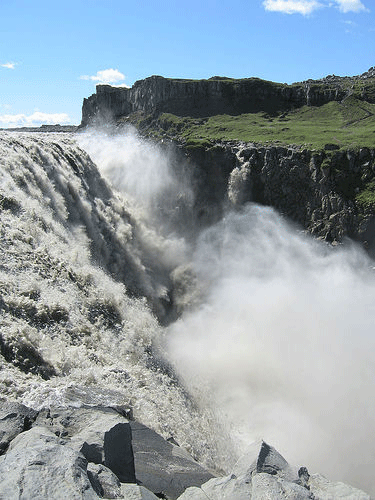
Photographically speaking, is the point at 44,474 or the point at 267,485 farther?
the point at 267,485

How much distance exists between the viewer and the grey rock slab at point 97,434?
10.2 m

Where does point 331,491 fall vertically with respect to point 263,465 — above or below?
below

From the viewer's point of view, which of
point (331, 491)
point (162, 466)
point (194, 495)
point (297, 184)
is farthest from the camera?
point (297, 184)

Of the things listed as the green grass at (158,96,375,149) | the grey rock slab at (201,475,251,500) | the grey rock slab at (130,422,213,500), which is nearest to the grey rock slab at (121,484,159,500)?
the grey rock slab at (201,475,251,500)

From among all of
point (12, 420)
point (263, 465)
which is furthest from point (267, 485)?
point (12, 420)

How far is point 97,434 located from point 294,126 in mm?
65745

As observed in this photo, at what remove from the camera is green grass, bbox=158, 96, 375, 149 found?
177 ft

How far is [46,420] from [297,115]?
76.7 meters

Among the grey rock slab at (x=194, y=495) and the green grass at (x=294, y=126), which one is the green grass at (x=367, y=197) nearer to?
the green grass at (x=294, y=126)

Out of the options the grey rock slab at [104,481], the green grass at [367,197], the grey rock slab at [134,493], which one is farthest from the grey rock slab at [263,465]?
the green grass at [367,197]

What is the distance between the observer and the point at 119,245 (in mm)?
32844

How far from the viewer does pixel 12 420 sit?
1090 centimetres

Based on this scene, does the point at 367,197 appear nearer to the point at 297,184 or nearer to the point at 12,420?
the point at 297,184

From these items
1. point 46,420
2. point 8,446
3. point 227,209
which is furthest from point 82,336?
point 227,209
